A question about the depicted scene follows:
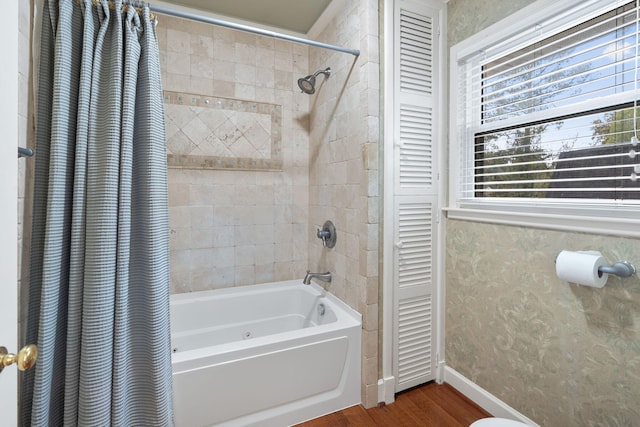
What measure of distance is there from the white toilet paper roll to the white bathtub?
107cm

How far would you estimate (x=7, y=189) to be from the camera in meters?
0.62

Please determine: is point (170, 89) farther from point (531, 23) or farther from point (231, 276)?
point (531, 23)

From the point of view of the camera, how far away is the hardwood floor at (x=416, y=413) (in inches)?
68.4

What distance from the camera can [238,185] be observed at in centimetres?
252

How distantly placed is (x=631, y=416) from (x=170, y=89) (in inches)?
120

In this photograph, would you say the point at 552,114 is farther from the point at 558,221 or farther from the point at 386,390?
the point at 386,390

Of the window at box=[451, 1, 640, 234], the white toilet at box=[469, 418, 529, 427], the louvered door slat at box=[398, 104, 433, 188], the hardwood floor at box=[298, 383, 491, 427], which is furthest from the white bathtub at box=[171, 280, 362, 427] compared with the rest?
the window at box=[451, 1, 640, 234]

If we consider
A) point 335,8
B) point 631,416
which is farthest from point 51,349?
point 335,8

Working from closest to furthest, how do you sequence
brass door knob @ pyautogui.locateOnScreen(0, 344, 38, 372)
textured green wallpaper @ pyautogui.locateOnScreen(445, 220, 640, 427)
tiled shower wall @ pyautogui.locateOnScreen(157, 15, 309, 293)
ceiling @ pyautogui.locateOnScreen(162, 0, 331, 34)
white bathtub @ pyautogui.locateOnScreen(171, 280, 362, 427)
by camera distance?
brass door knob @ pyautogui.locateOnScreen(0, 344, 38, 372), textured green wallpaper @ pyautogui.locateOnScreen(445, 220, 640, 427), white bathtub @ pyautogui.locateOnScreen(171, 280, 362, 427), ceiling @ pyautogui.locateOnScreen(162, 0, 331, 34), tiled shower wall @ pyautogui.locateOnScreen(157, 15, 309, 293)

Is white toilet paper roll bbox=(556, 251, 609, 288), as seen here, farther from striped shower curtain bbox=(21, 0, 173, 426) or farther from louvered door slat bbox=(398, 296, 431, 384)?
striped shower curtain bbox=(21, 0, 173, 426)

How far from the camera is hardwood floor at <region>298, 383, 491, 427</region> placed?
174 centimetres

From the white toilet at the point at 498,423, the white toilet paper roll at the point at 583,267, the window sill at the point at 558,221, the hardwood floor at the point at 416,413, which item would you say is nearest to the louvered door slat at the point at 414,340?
the hardwood floor at the point at 416,413

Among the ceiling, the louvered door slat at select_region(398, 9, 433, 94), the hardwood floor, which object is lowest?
the hardwood floor

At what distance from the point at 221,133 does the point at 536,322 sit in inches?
91.7
